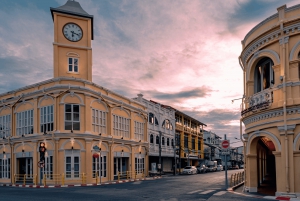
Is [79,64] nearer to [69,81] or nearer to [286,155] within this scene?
[69,81]

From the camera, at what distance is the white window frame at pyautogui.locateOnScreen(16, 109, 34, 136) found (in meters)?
32.7

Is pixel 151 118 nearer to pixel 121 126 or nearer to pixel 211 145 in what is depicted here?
pixel 121 126

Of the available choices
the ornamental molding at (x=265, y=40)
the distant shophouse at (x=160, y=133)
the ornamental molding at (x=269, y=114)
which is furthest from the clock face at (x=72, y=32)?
the ornamental molding at (x=269, y=114)

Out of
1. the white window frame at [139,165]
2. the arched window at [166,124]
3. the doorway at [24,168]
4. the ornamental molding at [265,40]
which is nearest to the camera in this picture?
the ornamental molding at [265,40]

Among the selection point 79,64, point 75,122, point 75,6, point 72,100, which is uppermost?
point 75,6

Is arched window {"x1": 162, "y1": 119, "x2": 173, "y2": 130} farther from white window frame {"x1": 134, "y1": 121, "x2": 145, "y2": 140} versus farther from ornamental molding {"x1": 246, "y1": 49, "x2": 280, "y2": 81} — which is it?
ornamental molding {"x1": 246, "y1": 49, "x2": 280, "y2": 81}

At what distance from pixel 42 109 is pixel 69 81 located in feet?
12.2

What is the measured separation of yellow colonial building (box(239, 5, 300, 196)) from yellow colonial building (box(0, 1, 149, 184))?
16.9 m

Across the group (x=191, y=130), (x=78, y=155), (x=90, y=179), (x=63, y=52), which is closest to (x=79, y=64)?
(x=63, y=52)

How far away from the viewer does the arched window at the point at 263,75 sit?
1738 centimetres

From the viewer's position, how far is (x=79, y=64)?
33594 millimetres

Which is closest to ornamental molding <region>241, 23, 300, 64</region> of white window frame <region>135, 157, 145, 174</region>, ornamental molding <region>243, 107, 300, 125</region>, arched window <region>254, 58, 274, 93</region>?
arched window <region>254, 58, 274, 93</region>

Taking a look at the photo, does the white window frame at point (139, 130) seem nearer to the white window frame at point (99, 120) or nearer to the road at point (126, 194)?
the white window frame at point (99, 120)

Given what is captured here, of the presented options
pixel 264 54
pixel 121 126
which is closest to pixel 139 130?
pixel 121 126
